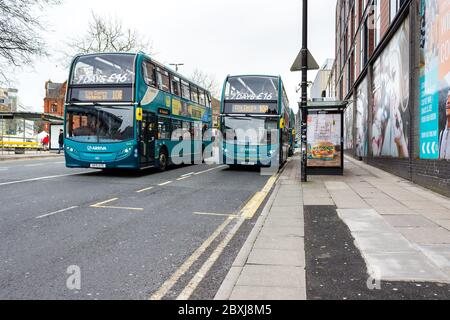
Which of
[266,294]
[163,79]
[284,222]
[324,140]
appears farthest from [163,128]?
[266,294]

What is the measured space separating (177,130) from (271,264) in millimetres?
13064

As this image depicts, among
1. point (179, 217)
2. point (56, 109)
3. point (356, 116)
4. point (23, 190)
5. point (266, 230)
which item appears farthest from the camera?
point (56, 109)

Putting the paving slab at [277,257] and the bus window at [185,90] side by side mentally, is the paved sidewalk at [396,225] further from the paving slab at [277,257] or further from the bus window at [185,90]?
the bus window at [185,90]

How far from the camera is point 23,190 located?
9.61 meters

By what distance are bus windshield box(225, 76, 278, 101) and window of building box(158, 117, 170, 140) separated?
2750 millimetres

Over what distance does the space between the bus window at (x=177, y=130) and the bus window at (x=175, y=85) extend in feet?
3.95

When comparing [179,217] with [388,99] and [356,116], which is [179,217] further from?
[356,116]

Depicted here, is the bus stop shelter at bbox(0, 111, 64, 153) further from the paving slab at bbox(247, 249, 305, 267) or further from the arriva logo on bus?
the paving slab at bbox(247, 249, 305, 267)

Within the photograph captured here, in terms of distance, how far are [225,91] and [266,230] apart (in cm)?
1129

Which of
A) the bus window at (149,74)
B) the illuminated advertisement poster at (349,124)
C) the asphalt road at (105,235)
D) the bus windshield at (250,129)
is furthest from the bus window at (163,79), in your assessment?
the illuminated advertisement poster at (349,124)

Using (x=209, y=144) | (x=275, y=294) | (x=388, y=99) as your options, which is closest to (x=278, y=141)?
(x=388, y=99)

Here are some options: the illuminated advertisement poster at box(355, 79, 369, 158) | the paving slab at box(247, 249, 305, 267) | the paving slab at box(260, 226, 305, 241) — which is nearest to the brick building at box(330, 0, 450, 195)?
the illuminated advertisement poster at box(355, 79, 369, 158)

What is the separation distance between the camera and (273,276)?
3.75 meters

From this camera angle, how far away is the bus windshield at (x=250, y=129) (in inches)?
635
